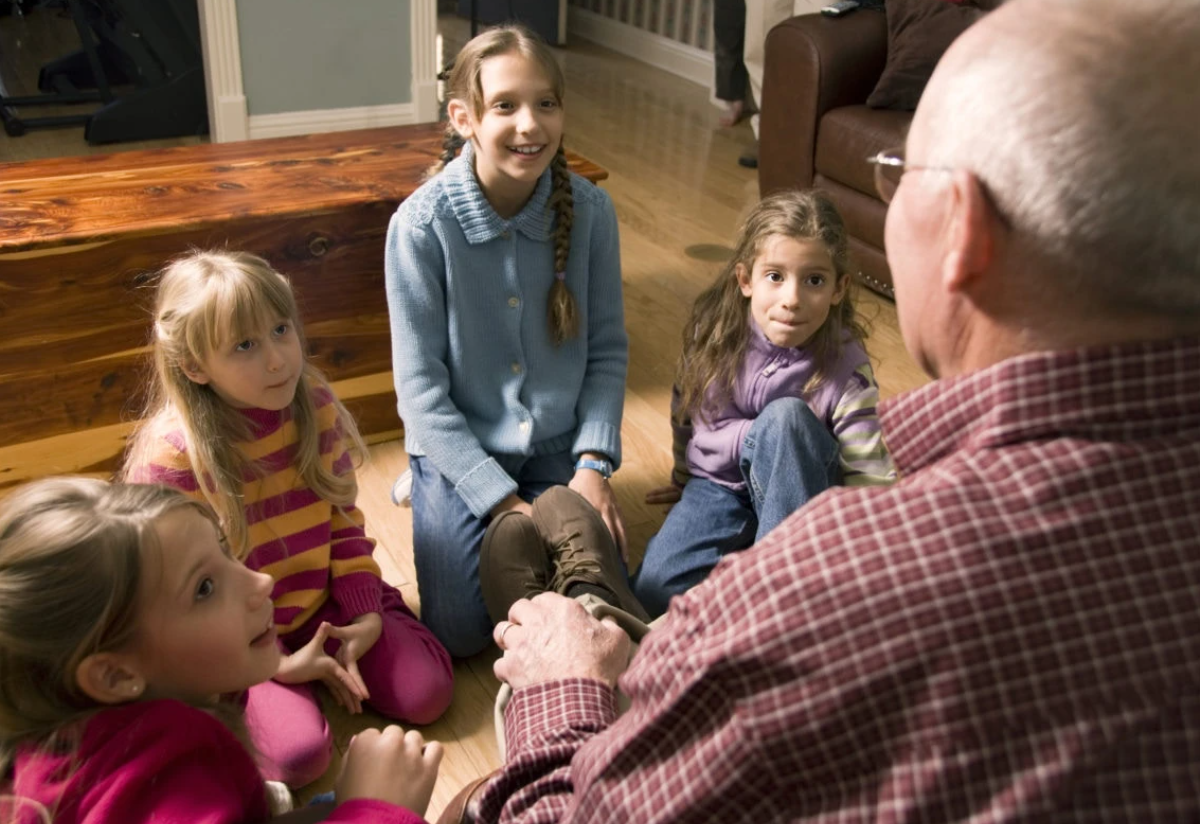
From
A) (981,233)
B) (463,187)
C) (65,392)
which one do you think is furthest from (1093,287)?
(65,392)

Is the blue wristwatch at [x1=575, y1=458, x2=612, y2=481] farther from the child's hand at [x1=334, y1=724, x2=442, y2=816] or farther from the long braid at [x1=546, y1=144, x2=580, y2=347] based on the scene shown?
the child's hand at [x1=334, y1=724, x2=442, y2=816]

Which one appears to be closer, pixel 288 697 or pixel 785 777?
pixel 785 777

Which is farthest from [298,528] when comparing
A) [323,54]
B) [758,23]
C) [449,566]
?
[758,23]

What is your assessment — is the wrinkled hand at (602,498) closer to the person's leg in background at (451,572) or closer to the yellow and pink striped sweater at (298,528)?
the person's leg in background at (451,572)

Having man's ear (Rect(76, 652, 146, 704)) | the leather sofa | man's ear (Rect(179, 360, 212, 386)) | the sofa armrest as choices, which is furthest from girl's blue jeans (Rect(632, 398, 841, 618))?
the sofa armrest

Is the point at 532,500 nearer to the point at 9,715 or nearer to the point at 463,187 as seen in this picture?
the point at 463,187

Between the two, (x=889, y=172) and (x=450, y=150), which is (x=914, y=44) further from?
(x=889, y=172)

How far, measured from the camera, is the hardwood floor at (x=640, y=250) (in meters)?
1.83

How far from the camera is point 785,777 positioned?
745 mm

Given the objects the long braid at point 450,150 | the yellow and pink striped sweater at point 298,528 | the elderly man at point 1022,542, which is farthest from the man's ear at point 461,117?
the elderly man at point 1022,542

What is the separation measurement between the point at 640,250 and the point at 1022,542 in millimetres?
2936

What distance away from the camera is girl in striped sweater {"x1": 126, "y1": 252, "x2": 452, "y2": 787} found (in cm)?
154

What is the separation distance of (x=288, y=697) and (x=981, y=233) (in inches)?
49.6

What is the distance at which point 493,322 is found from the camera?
1932mm
